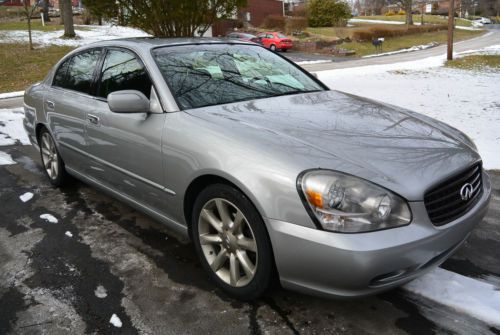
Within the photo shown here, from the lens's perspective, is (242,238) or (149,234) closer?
(242,238)

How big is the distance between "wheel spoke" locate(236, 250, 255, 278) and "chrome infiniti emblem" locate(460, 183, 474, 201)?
121 centimetres

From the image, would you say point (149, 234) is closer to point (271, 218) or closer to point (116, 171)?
point (116, 171)

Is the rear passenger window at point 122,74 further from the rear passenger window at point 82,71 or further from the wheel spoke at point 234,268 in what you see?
the wheel spoke at point 234,268

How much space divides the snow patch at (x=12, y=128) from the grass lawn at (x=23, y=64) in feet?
20.1

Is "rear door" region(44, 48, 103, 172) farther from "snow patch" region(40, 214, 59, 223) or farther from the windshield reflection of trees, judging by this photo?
the windshield reflection of trees

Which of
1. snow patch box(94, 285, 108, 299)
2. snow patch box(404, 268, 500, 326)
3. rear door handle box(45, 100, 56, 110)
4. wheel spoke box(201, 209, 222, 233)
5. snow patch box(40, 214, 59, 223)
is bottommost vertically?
snow patch box(404, 268, 500, 326)

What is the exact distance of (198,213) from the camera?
2814 mm

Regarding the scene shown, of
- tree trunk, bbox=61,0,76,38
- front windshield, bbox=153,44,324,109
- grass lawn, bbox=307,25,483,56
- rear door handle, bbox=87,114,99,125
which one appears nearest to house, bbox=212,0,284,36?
grass lawn, bbox=307,25,483,56

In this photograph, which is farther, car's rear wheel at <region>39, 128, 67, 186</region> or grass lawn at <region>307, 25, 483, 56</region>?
grass lawn at <region>307, 25, 483, 56</region>

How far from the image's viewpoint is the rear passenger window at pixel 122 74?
10.9 feet

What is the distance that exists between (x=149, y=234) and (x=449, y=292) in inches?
86.5

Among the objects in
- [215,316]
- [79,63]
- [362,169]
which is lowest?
[215,316]

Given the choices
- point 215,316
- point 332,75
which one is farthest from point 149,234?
point 332,75

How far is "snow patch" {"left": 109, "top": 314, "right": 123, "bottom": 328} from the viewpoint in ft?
8.38
